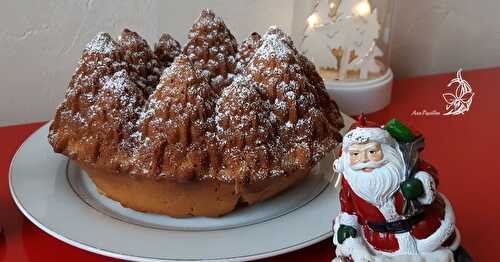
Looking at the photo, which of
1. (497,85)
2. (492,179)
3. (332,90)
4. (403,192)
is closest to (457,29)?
(497,85)

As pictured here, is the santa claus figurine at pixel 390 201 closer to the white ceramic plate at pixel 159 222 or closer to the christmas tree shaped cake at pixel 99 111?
the white ceramic plate at pixel 159 222

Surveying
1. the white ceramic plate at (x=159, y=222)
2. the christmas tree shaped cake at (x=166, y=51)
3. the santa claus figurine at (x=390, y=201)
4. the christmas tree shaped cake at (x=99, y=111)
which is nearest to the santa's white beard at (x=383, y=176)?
the santa claus figurine at (x=390, y=201)

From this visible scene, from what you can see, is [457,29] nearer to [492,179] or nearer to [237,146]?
[492,179]

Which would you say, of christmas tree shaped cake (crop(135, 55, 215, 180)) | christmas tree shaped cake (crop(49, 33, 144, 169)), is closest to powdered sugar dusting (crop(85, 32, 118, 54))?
christmas tree shaped cake (crop(49, 33, 144, 169))

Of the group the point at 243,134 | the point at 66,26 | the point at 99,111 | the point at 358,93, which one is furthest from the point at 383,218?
the point at 66,26

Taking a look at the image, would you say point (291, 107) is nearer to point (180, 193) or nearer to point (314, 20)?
point (180, 193)

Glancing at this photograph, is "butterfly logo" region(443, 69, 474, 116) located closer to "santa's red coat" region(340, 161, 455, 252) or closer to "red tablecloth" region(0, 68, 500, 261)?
"red tablecloth" region(0, 68, 500, 261)
